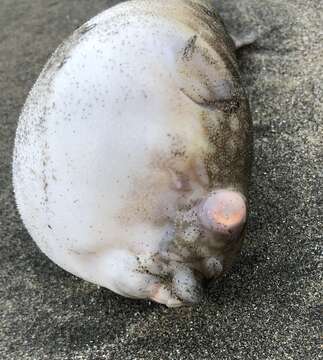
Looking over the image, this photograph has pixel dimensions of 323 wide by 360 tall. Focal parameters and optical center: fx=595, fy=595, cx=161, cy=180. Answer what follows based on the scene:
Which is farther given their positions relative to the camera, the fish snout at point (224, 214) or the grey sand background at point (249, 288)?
the grey sand background at point (249, 288)

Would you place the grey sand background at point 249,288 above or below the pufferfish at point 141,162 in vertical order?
below

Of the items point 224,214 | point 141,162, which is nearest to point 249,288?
point 224,214

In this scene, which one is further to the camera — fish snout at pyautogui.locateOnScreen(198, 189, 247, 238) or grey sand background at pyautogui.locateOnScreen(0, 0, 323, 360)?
grey sand background at pyautogui.locateOnScreen(0, 0, 323, 360)

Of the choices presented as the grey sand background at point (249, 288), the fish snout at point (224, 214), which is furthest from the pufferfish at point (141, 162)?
the grey sand background at point (249, 288)

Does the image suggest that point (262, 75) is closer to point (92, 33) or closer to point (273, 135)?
point (273, 135)

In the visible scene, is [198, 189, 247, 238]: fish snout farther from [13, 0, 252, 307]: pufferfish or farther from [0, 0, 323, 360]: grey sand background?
[0, 0, 323, 360]: grey sand background

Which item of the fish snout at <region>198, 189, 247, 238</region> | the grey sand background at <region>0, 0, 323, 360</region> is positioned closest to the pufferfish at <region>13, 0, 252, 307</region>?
the fish snout at <region>198, 189, 247, 238</region>

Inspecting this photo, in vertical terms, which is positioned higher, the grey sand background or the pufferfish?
the pufferfish

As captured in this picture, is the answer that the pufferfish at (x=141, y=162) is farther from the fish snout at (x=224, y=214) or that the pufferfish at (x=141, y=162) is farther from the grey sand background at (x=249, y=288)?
the grey sand background at (x=249, y=288)
